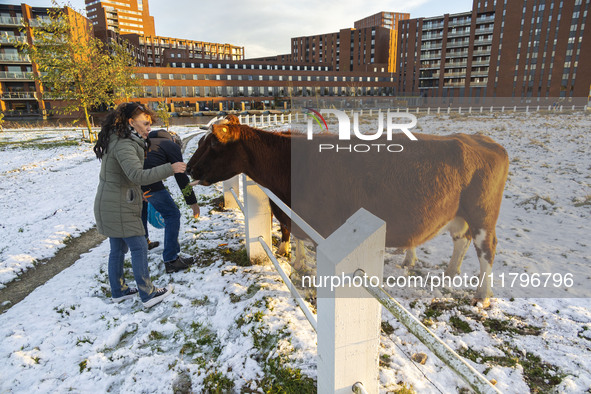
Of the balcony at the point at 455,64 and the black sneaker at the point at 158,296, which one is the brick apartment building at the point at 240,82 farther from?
the black sneaker at the point at 158,296

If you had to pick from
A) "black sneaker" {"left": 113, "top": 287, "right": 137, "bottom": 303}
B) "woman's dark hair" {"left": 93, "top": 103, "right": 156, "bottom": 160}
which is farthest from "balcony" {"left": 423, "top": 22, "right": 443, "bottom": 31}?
"black sneaker" {"left": 113, "top": 287, "right": 137, "bottom": 303}

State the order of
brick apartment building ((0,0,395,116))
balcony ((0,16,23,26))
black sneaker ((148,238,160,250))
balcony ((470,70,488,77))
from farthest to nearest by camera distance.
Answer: balcony ((470,70,488,77))
brick apartment building ((0,0,395,116))
balcony ((0,16,23,26))
black sneaker ((148,238,160,250))

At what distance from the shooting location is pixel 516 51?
69.6 metres

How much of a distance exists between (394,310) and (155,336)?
2737 millimetres

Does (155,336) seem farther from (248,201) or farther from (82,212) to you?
(82,212)

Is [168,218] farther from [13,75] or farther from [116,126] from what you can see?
[13,75]

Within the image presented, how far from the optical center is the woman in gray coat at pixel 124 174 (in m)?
3.21

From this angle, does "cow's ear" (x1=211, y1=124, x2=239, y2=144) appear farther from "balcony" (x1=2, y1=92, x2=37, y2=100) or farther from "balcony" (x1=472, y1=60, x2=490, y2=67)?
"balcony" (x1=472, y1=60, x2=490, y2=67)

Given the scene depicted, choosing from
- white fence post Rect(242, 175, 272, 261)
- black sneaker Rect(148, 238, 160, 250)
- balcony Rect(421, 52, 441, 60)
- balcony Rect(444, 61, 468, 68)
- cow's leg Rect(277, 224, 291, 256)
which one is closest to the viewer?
white fence post Rect(242, 175, 272, 261)

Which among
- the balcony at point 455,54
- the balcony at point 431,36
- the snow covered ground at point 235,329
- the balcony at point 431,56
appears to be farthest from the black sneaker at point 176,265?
the balcony at point 431,36

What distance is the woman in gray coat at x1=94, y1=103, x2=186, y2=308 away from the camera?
3211 mm


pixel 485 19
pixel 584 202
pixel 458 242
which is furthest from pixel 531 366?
pixel 485 19

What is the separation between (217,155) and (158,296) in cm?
185

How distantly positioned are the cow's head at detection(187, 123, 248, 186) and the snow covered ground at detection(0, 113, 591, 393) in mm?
1425
